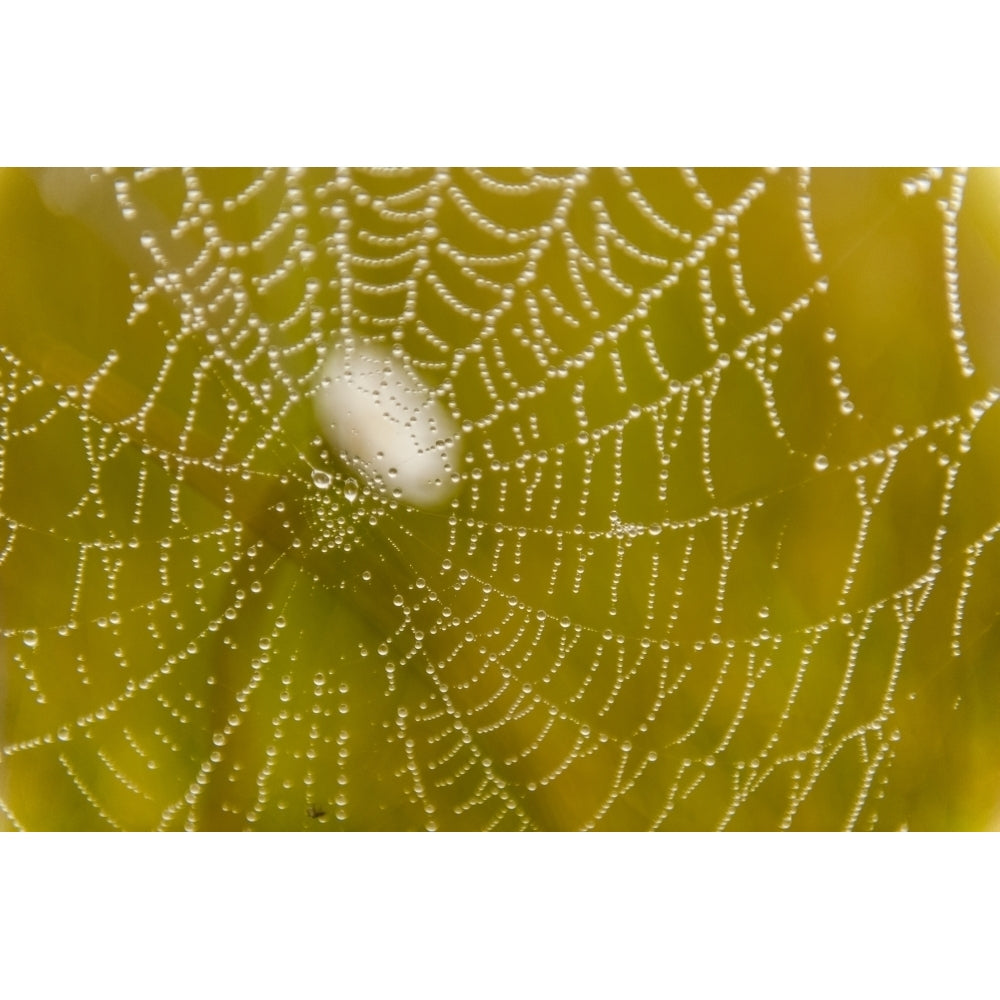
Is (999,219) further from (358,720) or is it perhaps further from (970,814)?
(358,720)

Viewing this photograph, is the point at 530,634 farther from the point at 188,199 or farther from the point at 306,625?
the point at 188,199

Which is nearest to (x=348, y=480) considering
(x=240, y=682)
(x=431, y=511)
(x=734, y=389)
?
(x=431, y=511)

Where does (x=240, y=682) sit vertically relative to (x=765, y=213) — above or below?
below

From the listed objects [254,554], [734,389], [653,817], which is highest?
[734,389]

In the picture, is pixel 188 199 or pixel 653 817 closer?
pixel 188 199

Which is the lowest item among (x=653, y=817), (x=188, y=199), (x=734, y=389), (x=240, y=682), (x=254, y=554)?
(x=653, y=817)

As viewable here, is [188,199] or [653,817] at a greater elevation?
[188,199]

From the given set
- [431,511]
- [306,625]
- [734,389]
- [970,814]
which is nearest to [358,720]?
[306,625]
